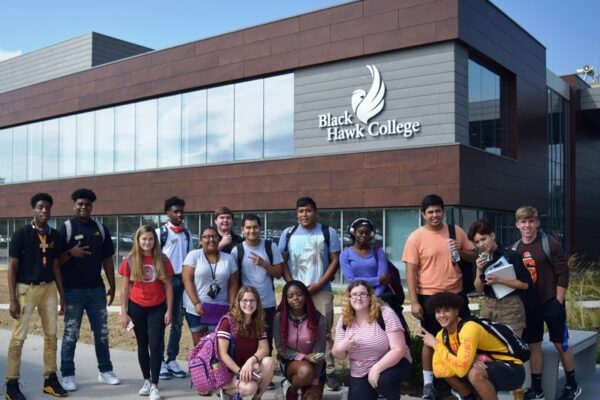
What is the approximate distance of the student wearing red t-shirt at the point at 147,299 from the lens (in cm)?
600

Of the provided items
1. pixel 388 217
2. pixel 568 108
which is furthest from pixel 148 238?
pixel 568 108

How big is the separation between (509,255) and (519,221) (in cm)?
45

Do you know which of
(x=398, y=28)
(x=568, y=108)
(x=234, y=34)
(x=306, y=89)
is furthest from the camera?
(x=568, y=108)

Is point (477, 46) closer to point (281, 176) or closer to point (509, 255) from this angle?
point (281, 176)

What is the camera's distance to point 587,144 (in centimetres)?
2905

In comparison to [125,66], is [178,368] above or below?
below

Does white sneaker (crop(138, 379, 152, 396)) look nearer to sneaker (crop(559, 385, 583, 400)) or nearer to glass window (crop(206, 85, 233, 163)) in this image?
sneaker (crop(559, 385, 583, 400))

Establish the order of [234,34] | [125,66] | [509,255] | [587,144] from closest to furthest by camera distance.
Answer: [509,255]
[234,34]
[125,66]
[587,144]

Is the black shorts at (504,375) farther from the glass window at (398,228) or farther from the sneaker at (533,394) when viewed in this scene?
the glass window at (398,228)

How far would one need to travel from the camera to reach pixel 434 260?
5.64 m

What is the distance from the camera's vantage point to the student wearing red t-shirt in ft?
19.7

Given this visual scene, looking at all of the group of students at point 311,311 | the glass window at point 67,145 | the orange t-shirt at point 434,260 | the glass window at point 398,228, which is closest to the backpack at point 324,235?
the group of students at point 311,311

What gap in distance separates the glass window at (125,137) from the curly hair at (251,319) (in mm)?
19015

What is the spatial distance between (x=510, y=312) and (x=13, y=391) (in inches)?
180
